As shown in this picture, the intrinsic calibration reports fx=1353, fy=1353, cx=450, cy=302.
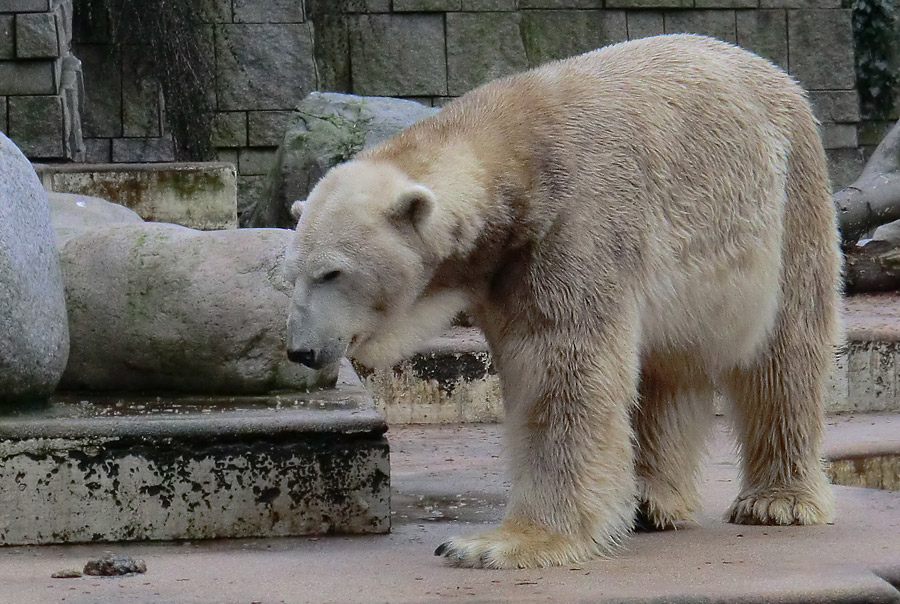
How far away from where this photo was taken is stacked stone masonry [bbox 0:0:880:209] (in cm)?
1023

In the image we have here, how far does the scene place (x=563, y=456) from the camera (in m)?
3.40

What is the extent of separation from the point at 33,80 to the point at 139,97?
2188mm

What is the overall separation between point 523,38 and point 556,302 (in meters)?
8.28

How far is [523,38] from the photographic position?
11.4 meters

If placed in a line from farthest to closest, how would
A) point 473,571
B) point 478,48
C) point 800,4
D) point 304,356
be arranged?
point 800,4 < point 478,48 < point 473,571 < point 304,356

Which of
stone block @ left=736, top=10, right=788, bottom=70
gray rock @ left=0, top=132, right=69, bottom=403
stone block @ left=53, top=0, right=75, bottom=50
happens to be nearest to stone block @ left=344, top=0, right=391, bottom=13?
stone block @ left=53, top=0, right=75, bottom=50

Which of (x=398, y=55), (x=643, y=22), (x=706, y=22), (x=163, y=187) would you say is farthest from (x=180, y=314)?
(x=706, y=22)

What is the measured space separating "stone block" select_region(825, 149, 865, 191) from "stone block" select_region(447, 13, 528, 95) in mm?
3048

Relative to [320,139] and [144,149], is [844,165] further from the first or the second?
[144,149]

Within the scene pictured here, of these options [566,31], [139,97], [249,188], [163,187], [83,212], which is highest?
[566,31]

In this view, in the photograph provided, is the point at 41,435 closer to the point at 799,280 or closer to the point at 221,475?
the point at 221,475

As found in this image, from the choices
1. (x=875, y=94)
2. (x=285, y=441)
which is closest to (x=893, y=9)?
(x=875, y=94)

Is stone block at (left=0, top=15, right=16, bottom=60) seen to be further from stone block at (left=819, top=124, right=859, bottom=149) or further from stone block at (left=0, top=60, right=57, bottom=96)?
stone block at (left=819, top=124, right=859, bottom=149)

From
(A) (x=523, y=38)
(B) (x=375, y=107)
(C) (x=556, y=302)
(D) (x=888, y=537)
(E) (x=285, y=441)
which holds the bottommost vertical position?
(D) (x=888, y=537)
